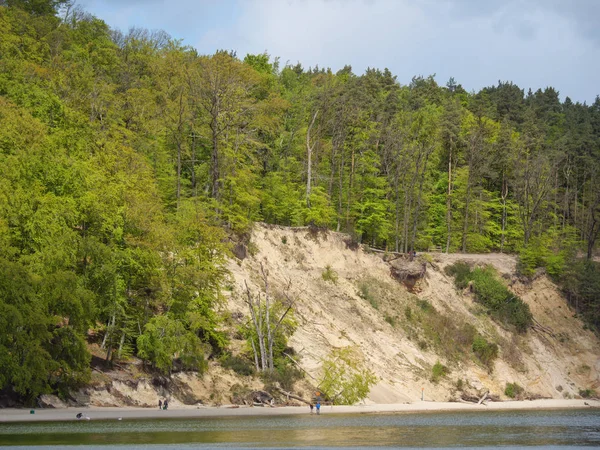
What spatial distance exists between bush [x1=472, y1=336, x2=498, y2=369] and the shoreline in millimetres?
4937

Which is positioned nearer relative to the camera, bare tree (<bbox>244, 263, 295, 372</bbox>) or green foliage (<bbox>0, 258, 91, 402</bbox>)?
green foliage (<bbox>0, 258, 91, 402</bbox>)

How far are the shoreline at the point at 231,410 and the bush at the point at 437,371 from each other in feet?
9.17

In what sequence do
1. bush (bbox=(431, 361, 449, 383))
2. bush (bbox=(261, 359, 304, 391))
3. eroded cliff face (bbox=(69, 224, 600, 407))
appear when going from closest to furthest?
eroded cliff face (bbox=(69, 224, 600, 407)) < bush (bbox=(261, 359, 304, 391)) < bush (bbox=(431, 361, 449, 383))

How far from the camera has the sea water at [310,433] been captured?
32.5m

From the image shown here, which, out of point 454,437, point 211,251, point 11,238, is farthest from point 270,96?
point 454,437

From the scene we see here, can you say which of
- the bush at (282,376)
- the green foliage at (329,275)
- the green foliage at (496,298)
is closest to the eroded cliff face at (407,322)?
the green foliage at (329,275)

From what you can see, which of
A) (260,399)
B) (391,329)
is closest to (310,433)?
(260,399)

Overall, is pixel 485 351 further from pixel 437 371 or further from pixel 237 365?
pixel 237 365

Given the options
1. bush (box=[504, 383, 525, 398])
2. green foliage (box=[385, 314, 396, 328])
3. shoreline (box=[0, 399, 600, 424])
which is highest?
green foliage (box=[385, 314, 396, 328])

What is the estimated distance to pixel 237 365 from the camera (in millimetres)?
53281

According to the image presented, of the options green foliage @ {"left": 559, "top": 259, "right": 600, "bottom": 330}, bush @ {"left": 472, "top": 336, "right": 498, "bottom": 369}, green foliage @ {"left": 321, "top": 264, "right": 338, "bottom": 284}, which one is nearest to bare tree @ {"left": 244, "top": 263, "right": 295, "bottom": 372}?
green foliage @ {"left": 321, "top": 264, "right": 338, "bottom": 284}

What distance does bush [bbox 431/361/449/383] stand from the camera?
6366cm

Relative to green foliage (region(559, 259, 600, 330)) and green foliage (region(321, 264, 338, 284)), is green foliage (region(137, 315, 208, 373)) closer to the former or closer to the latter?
green foliage (region(321, 264, 338, 284))

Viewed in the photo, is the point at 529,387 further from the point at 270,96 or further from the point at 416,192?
the point at 270,96
